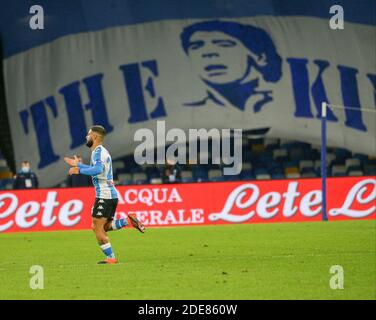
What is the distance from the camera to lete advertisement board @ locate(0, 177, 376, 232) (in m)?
27.4

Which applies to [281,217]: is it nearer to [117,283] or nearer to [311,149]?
[311,149]

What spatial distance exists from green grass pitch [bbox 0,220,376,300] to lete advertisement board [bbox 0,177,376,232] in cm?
197

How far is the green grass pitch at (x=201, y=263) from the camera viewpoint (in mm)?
12852

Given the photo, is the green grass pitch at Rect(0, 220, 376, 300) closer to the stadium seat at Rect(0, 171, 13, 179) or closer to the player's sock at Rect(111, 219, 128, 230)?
the player's sock at Rect(111, 219, 128, 230)

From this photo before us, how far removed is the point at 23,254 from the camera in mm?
19156

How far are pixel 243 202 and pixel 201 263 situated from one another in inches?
437

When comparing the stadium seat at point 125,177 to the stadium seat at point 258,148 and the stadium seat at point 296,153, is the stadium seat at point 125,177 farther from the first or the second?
the stadium seat at point 296,153

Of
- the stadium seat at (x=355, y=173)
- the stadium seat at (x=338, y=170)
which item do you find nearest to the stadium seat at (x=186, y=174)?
the stadium seat at (x=338, y=170)

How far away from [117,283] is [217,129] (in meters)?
23.0

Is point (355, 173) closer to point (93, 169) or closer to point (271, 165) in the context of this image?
point (271, 165)

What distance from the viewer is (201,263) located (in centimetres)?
1648

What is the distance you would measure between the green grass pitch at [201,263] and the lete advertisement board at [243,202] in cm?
197

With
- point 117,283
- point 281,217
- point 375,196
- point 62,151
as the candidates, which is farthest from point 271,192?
point 117,283

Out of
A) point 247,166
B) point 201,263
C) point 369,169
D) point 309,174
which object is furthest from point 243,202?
point 369,169
